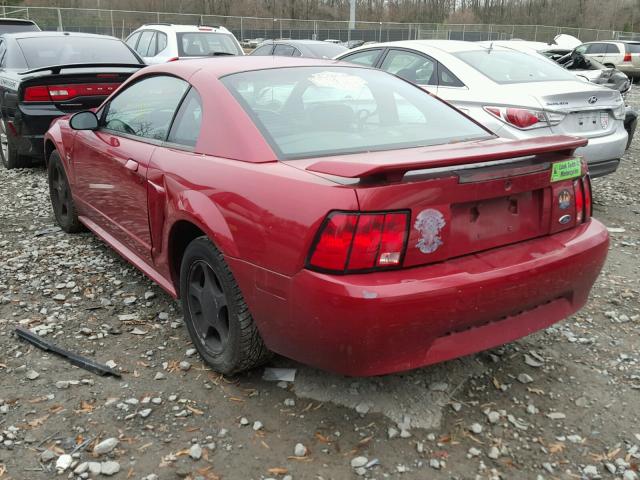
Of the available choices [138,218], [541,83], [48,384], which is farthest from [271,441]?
[541,83]

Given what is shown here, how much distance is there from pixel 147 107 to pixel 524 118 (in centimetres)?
327

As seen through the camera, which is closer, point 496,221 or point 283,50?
point 496,221

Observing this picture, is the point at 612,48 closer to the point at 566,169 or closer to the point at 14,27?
the point at 14,27

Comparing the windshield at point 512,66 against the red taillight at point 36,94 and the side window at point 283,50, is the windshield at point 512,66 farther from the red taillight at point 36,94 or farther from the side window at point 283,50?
the side window at point 283,50

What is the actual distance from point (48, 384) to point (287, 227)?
1.49 m

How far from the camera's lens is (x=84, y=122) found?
12.6 ft

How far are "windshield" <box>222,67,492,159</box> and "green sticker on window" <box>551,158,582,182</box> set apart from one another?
0.57 metres

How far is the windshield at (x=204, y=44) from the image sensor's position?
35.9 feet

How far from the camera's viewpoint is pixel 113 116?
387 centimetres

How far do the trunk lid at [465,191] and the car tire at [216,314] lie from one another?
61 cm

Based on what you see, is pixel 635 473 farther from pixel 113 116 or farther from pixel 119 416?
pixel 113 116

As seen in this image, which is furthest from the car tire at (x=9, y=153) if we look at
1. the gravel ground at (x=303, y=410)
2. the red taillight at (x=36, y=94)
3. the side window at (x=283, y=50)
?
the side window at (x=283, y=50)

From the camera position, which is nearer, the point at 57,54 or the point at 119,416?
the point at 119,416

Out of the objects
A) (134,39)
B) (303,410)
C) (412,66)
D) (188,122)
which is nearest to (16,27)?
(134,39)
